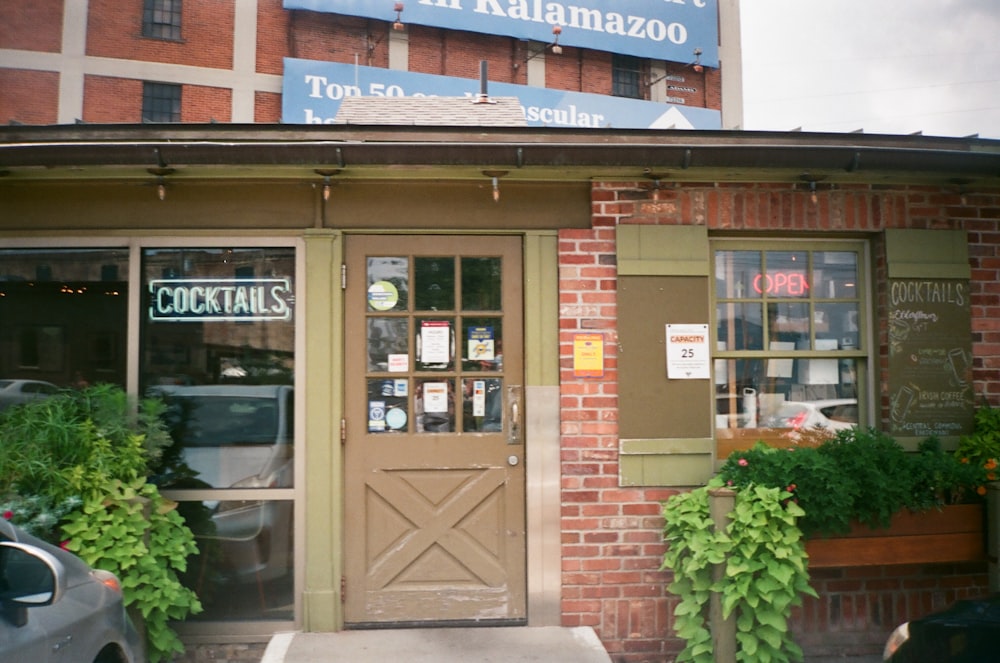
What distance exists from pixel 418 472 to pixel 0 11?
84.4 ft

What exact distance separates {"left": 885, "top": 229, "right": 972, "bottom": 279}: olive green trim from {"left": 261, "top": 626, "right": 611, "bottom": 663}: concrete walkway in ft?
9.84

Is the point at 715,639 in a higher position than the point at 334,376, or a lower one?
lower

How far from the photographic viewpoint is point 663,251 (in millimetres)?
5078

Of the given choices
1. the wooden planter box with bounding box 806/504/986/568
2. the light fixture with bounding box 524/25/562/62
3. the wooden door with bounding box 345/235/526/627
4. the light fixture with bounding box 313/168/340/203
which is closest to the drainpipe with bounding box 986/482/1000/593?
the wooden planter box with bounding box 806/504/986/568

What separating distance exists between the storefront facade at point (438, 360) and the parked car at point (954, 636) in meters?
1.52

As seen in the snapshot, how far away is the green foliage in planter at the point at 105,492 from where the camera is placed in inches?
161

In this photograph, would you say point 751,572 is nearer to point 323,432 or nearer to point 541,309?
point 541,309

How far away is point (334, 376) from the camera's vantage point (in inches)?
196

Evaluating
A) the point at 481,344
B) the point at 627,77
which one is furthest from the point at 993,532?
the point at 627,77

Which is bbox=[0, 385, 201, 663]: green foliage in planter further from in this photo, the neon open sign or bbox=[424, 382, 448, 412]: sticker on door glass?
the neon open sign

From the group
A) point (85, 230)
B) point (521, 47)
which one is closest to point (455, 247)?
point (85, 230)

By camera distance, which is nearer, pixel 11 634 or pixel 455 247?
pixel 11 634

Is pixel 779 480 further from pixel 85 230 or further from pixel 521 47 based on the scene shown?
pixel 521 47

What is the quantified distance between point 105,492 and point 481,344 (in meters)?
2.24
